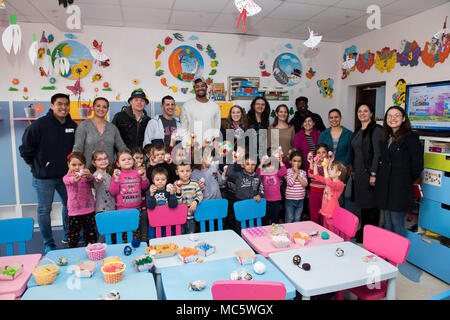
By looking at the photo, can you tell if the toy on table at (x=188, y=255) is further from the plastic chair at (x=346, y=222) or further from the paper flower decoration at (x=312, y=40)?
the paper flower decoration at (x=312, y=40)

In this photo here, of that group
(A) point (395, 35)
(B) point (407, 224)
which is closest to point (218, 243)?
(B) point (407, 224)

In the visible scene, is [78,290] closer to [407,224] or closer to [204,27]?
[407,224]

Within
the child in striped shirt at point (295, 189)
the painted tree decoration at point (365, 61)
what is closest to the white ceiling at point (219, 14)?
the painted tree decoration at point (365, 61)

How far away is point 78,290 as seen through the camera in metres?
1.44

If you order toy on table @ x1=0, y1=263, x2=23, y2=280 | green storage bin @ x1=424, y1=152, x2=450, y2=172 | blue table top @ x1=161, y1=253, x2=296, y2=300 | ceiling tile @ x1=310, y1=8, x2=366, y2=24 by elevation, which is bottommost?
blue table top @ x1=161, y1=253, x2=296, y2=300

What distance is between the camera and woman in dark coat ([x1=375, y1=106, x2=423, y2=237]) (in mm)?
2822

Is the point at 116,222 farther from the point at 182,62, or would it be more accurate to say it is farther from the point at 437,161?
the point at 182,62

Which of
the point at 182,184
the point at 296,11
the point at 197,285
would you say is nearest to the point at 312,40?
the point at 296,11

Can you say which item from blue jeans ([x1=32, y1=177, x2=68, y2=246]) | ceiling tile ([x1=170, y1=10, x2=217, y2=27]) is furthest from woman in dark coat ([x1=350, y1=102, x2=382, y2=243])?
blue jeans ([x1=32, y1=177, x2=68, y2=246])

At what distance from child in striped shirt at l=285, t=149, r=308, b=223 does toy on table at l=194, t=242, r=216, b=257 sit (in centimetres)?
149

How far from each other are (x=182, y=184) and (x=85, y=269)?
48.8 inches

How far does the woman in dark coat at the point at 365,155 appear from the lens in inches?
127

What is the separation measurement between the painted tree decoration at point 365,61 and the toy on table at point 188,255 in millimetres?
4164

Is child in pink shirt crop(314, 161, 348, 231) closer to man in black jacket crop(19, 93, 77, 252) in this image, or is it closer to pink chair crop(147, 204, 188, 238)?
pink chair crop(147, 204, 188, 238)
